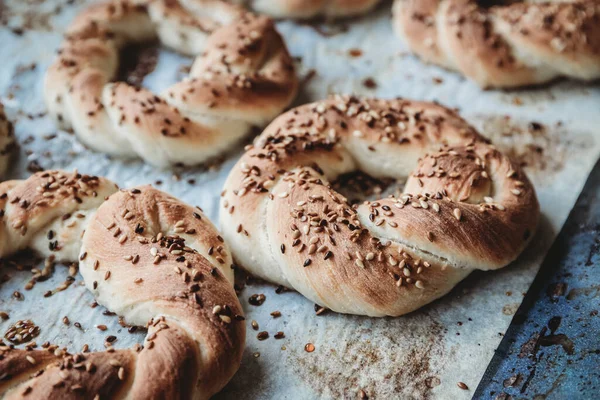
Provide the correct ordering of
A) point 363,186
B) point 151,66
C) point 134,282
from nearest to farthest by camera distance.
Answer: point 134,282 < point 363,186 < point 151,66

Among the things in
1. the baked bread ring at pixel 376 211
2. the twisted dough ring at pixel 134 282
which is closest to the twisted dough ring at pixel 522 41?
the baked bread ring at pixel 376 211

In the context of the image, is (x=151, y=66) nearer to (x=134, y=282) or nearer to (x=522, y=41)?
(x=134, y=282)

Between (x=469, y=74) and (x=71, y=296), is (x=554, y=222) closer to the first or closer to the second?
(x=469, y=74)

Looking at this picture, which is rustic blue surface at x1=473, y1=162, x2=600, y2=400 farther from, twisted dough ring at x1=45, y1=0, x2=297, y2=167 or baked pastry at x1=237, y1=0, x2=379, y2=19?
baked pastry at x1=237, y1=0, x2=379, y2=19

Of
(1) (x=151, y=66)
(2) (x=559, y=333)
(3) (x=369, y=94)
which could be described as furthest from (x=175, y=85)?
(2) (x=559, y=333)

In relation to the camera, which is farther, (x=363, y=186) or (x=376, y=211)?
(x=363, y=186)

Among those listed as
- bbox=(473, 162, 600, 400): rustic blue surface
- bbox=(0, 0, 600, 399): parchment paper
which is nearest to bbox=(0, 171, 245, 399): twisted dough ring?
bbox=(0, 0, 600, 399): parchment paper

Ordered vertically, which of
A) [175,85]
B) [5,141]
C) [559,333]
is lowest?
[559,333]
